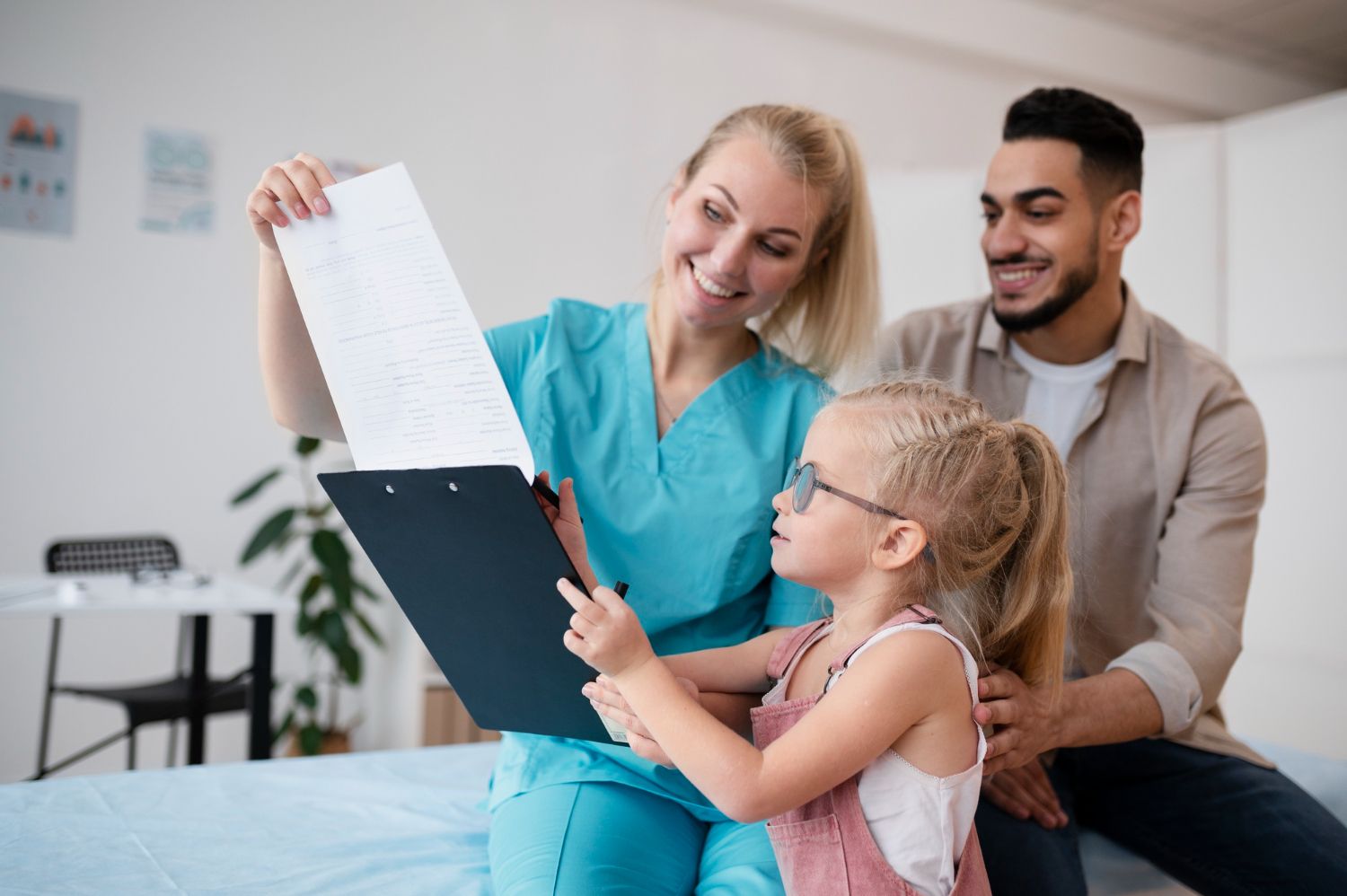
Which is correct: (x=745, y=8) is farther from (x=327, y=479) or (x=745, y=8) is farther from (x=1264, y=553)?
(x=327, y=479)

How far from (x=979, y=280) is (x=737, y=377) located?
2.09 m

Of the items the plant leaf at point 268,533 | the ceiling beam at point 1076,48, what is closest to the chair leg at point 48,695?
the plant leaf at point 268,533

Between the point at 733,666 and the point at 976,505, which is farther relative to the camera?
the point at 733,666

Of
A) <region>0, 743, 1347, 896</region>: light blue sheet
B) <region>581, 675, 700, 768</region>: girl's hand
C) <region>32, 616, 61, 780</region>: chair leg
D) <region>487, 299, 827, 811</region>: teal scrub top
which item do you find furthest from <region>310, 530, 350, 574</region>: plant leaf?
<region>581, 675, 700, 768</region>: girl's hand

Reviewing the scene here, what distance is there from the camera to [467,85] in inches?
156

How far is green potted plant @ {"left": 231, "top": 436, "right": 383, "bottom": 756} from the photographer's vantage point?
340cm

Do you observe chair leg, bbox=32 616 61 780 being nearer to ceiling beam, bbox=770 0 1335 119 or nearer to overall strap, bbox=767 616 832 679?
overall strap, bbox=767 616 832 679

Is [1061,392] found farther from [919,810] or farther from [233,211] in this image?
[233,211]

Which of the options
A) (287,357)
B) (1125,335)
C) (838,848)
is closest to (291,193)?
(287,357)

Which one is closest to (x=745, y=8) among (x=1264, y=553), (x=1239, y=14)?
(x=1239, y=14)

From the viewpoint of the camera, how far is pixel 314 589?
3426 millimetres

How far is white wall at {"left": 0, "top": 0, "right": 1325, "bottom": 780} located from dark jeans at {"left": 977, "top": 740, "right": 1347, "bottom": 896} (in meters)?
1.87

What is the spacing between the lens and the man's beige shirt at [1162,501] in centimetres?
163

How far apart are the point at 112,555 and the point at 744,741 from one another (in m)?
2.85
